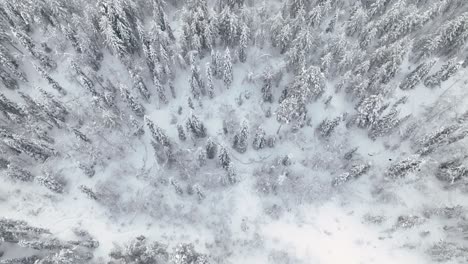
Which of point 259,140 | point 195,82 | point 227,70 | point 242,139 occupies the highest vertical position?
point 227,70

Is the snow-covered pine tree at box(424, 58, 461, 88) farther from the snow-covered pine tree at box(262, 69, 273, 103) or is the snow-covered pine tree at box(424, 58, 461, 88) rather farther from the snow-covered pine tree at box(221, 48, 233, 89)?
the snow-covered pine tree at box(221, 48, 233, 89)

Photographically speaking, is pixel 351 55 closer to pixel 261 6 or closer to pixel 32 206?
pixel 261 6

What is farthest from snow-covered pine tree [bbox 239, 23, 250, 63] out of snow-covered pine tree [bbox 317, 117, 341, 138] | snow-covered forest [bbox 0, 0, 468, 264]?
snow-covered pine tree [bbox 317, 117, 341, 138]

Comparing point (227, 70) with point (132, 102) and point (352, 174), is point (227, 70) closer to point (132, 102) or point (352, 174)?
point (132, 102)

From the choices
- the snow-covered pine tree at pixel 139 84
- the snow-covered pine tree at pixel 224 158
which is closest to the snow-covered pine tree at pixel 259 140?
the snow-covered pine tree at pixel 224 158

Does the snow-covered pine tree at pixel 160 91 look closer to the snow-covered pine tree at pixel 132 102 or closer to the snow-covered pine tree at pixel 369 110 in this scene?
the snow-covered pine tree at pixel 132 102

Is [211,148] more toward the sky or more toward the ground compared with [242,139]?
more toward the ground

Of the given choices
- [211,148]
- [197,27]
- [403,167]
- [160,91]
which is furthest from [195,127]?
[403,167]

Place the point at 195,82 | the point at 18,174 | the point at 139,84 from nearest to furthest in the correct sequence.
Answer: the point at 18,174 → the point at 195,82 → the point at 139,84

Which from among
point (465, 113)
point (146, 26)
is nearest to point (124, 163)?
point (146, 26)
